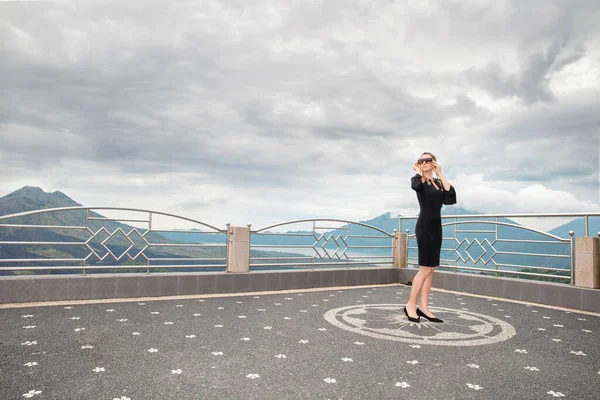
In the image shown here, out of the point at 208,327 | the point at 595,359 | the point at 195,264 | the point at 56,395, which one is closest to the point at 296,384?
the point at 56,395

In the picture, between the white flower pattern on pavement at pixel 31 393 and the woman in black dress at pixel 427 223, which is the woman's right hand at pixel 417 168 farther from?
the white flower pattern on pavement at pixel 31 393

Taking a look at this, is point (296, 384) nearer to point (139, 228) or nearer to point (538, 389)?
point (538, 389)

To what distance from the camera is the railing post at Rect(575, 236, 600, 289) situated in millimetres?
7719

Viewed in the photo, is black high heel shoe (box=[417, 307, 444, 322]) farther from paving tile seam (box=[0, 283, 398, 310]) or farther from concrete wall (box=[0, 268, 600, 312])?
concrete wall (box=[0, 268, 600, 312])

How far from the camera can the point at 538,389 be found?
136 inches

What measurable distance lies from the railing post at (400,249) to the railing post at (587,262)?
13.4 feet

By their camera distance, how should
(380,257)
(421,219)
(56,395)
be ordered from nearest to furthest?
(56,395), (421,219), (380,257)

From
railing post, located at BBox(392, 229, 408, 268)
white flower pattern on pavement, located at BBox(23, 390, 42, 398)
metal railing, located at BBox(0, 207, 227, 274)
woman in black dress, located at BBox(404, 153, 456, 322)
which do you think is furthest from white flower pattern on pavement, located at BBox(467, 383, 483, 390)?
railing post, located at BBox(392, 229, 408, 268)

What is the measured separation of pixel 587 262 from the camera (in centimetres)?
778

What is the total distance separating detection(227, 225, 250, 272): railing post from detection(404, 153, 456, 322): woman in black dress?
383cm

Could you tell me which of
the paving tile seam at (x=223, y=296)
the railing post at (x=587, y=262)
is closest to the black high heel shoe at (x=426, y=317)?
the paving tile seam at (x=223, y=296)

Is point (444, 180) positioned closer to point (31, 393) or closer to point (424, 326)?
point (424, 326)

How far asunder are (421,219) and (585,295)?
13.1 feet

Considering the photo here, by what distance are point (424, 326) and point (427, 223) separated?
4.71ft
